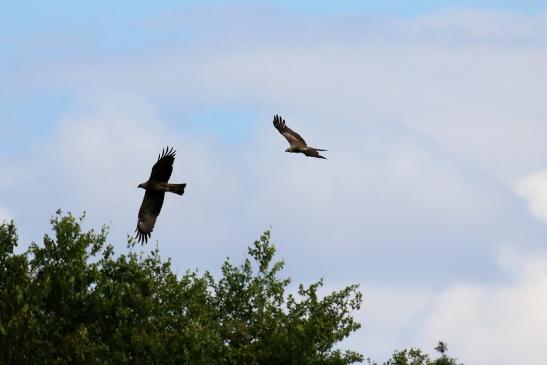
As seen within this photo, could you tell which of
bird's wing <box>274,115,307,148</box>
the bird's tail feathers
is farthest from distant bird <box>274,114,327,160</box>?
the bird's tail feathers

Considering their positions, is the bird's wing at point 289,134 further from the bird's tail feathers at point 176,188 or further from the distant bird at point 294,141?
the bird's tail feathers at point 176,188

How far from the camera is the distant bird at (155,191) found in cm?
6112

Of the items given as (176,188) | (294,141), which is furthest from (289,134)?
(176,188)

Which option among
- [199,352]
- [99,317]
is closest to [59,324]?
[99,317]

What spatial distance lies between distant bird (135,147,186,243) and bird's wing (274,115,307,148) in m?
4.49

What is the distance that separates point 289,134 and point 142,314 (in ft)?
37.7

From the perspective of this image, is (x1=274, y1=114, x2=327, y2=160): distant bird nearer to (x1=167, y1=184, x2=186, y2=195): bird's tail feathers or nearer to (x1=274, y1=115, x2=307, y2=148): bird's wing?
(x1=274, y1=115, x2=307, y2=148): bird's wing

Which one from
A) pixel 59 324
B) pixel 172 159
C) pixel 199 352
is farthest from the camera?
pixel 59 324

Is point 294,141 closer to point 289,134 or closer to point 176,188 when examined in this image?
point 289,134

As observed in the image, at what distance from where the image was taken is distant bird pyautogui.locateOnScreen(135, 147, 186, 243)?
6112cm

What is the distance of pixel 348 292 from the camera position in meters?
75.4

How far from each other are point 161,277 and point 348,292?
267 inches

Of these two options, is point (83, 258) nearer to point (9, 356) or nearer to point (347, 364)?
point (9, 356)

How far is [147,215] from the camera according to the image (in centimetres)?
6344
